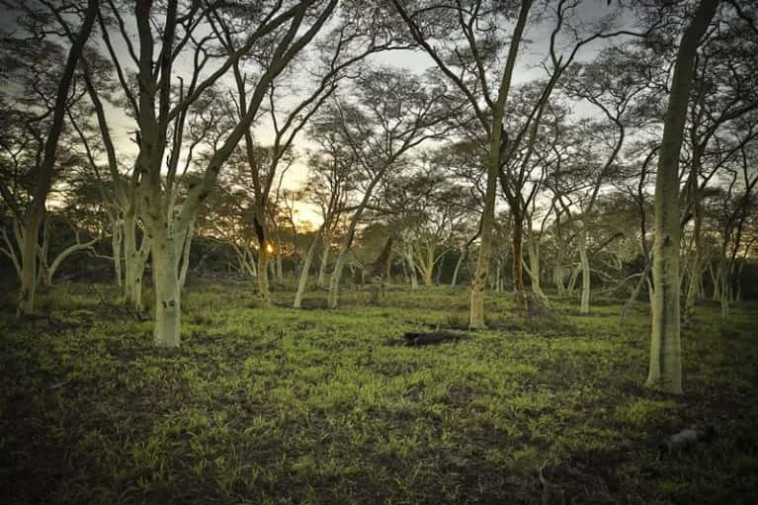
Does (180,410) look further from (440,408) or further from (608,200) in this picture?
(608,200)

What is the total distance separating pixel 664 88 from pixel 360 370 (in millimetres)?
11608

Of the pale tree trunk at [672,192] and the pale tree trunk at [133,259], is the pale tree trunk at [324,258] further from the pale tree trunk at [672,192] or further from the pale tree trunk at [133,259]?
the pale tree trunk at [672,192]

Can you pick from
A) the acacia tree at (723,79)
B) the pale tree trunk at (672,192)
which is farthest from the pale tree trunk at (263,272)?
the acacia tree at (723,79)

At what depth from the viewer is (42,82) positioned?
384 inches

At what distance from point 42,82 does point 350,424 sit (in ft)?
39.8

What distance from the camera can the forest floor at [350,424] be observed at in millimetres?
2590

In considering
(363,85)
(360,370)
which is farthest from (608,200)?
(360,370)

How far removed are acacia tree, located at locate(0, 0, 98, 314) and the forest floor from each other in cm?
135

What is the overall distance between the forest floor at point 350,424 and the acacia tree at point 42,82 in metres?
1.35

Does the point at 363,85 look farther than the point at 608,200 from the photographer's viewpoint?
No

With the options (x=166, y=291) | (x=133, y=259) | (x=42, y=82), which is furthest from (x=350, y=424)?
(x=42, y=82)

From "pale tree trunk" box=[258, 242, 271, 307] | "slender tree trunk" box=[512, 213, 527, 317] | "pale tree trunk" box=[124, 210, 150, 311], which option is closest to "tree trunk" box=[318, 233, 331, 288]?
"pale tree trunk" box=[258, 242, 271, 307]

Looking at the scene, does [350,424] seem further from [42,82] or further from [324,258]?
[324,258]

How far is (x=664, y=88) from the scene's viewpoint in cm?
1054
